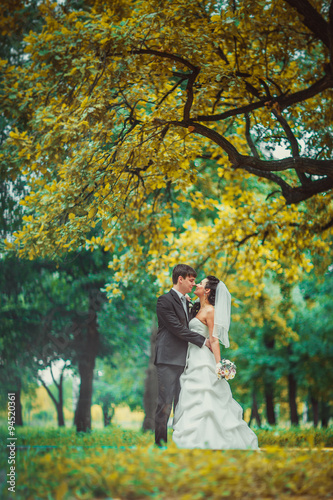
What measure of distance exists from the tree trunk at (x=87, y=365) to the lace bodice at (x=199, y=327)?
6.74m

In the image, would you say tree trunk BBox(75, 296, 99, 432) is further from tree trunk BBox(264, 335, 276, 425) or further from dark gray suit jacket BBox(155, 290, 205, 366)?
tree trunk BBox(264, 335, 276, 425)

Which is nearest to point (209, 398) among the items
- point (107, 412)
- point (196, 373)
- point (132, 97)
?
point (196, 373)

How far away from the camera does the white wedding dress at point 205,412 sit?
247 inches

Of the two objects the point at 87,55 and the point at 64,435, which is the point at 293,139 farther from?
the point at 64,435

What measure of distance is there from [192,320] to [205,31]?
445 centimetres

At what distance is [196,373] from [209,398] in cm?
39

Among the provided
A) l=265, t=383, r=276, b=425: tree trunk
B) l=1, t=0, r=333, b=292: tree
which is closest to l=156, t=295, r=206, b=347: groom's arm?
l=1, t=0, r=333, b=292: tree

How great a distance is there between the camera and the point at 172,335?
7.00 meters

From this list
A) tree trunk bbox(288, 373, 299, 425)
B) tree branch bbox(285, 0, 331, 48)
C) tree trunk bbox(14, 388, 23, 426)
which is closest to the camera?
tree branch bbox(285, 0, 331, 48)

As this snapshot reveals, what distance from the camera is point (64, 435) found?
11.4 m

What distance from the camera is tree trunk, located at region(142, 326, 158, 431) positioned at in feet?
46.6

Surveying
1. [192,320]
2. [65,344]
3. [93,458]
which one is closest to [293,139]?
[192,320]

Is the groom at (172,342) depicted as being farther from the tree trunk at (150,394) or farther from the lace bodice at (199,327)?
the tree trunk at (150,394)

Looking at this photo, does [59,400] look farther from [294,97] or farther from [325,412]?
[325,412]
